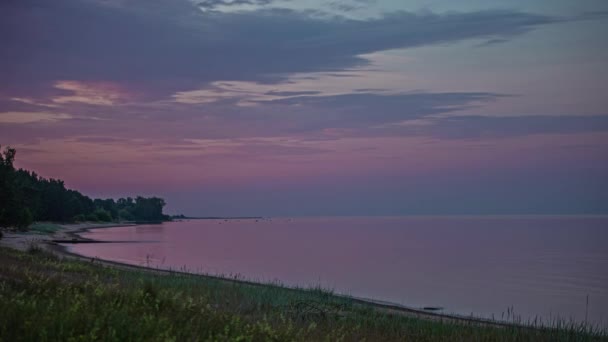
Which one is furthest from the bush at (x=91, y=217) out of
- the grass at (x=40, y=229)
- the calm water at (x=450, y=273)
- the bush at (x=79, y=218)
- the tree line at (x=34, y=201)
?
the calm water at (x=450, y=273)

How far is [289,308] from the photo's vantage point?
1902 centimetres

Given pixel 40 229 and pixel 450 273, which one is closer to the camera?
pixel 450 273

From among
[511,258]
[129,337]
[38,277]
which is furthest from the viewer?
[511,258]

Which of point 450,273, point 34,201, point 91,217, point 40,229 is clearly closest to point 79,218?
point 91,217

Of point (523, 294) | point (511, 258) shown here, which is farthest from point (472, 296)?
point (511, 258)

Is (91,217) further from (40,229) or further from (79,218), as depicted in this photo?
(40,229)

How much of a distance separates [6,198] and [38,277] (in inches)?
1710

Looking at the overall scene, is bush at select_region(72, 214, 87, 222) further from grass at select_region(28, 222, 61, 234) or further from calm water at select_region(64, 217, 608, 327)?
→ calm water at select_region(64, 217, 608, 327)

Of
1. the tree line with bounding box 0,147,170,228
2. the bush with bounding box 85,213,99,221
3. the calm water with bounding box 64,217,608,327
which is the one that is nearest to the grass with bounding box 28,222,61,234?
the tree line with bounding box 0,147,170,228

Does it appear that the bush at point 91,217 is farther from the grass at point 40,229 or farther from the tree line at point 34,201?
the grass at point 40,229

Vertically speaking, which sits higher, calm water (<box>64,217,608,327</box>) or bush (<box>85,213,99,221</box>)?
bush (<box>85,213,99,221</box>)

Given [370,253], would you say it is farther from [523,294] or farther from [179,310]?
[179,310]

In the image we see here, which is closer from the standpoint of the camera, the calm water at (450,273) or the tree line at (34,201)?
the calm water at (450,273)

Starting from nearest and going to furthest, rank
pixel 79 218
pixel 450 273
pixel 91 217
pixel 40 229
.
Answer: pixel 450 273
pixel 40 229
pixel 79 218
pixel 91 217
